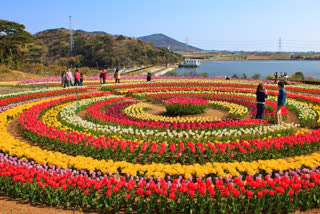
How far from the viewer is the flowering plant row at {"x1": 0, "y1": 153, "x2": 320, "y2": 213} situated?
214 inches

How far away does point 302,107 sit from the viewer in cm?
1473

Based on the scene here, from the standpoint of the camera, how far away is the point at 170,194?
5293 millimetres

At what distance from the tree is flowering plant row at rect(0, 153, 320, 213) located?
176 feet

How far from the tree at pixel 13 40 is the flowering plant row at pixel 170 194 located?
53666mm

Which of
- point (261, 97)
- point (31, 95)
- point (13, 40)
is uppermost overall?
point (13, 40)

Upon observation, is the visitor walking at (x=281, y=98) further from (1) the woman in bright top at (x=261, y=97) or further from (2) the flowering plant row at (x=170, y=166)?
(2) the flowering plant row at (x=170, y=166)

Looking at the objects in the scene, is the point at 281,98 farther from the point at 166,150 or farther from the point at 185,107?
the point at 166,150

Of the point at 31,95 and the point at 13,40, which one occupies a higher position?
the point at 13,40

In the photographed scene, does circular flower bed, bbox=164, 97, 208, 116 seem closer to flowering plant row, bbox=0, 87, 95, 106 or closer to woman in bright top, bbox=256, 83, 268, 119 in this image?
woman in bright top, bbox=256, 83, 268, 119

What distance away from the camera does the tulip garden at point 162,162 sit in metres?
5.61

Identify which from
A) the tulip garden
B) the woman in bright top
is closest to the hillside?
the tulip garden

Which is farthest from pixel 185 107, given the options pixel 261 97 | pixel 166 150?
pixel 166 150

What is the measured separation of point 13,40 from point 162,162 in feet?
187

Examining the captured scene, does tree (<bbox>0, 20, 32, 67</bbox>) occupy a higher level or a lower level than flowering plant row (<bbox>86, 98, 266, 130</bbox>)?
higher
